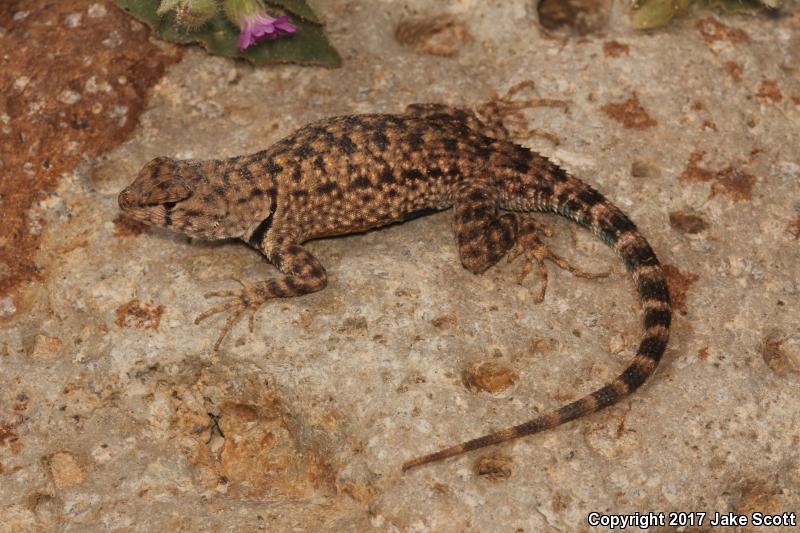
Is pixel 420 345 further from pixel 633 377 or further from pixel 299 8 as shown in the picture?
pixel 299 8

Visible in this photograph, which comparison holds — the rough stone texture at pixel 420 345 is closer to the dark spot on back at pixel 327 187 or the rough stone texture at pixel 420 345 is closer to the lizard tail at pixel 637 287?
the lizard tail at pixel 637 287

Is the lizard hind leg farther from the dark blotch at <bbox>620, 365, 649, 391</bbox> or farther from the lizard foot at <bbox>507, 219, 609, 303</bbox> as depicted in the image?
the dark blotch at <bbox>620, 365, 649, 391</bbox>

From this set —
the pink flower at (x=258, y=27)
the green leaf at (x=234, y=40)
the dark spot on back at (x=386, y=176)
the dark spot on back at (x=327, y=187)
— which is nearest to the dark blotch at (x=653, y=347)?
the dark spot on back at (x=386, y=176)

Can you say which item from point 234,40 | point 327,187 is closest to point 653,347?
point 327,187

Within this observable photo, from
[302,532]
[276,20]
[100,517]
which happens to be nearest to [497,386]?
[302,532]

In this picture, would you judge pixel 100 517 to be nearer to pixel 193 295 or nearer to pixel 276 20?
pixel 193 295
